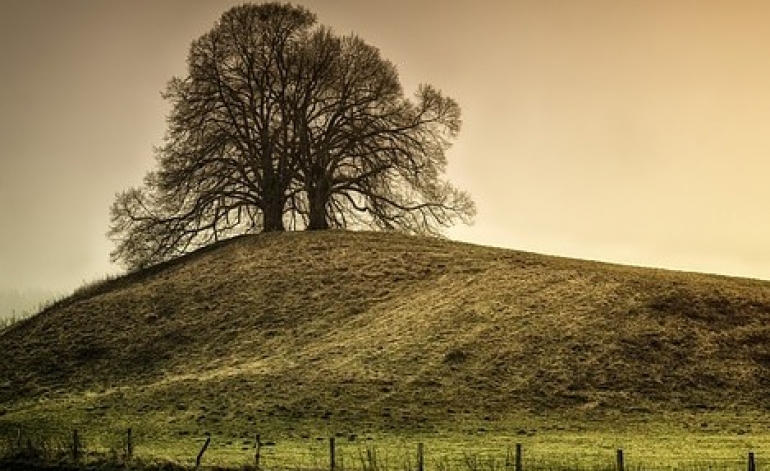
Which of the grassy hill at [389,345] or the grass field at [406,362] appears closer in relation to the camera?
the grass field at [406,362]

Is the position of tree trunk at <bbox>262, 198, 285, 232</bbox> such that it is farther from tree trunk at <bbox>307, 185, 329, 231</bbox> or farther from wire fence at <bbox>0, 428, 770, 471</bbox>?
wire fence at <bbox>0, 428, 770, 471</bbox>

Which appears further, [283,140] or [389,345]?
[283,140]

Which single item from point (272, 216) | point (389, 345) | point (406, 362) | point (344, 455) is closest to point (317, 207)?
point (272, 216)

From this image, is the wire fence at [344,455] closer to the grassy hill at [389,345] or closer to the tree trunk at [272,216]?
the grassy hill at [389,345]

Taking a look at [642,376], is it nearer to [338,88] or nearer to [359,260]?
[359,260]

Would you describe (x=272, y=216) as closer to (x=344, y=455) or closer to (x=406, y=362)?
(x=406, y=362)

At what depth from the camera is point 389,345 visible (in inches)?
1887

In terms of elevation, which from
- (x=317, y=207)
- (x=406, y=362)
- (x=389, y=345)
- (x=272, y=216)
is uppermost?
(x=317, y=207)

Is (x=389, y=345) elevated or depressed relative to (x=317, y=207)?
depressed

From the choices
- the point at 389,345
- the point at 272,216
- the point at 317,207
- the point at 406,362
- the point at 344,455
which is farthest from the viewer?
the point at 272,216

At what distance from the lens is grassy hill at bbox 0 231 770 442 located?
135 ft

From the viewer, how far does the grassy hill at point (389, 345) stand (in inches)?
1618

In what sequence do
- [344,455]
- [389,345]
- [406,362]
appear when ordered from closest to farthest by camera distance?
[344,455], [406,362], [389,345]

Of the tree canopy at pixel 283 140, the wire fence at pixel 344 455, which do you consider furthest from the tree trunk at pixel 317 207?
the wire fence at pixel 344 455
